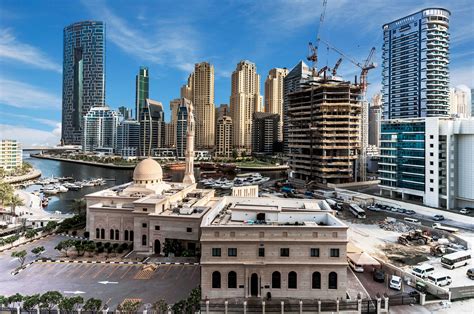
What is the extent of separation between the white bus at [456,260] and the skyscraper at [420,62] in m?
58.7

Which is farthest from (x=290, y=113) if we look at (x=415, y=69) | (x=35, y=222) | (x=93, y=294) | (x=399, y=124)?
(x=93, y=294)

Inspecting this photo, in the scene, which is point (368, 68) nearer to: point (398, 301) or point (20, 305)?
point (398, 301)

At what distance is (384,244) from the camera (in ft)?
95.8

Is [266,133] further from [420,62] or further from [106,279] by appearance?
[106,279]

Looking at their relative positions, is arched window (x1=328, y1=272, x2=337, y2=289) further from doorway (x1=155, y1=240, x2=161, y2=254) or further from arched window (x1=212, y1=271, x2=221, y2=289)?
doorway (x1=155, y1=240, x2=161, y2=254)

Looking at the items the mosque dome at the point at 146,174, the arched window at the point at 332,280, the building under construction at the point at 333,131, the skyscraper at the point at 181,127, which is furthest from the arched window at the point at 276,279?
the skyscraper at the point at 181,127

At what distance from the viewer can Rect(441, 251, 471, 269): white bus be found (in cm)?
2372

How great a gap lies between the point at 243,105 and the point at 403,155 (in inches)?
4725

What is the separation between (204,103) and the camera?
16625cm

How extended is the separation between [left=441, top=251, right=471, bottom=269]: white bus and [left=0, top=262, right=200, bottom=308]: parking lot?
17.9 meters

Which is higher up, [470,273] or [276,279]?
[276,279]

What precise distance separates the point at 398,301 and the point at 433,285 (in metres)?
2.80

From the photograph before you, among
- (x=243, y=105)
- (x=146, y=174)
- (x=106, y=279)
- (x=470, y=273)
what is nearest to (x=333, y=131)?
(x=146, y=174)

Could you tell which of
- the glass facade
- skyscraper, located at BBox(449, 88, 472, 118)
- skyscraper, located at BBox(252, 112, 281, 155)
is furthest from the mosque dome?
skyscraper, located at BBox(252, 112, 281, 155)
